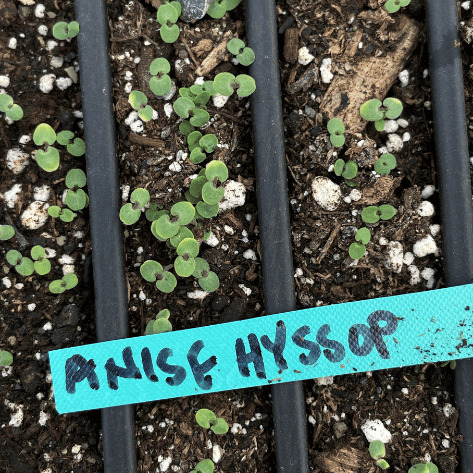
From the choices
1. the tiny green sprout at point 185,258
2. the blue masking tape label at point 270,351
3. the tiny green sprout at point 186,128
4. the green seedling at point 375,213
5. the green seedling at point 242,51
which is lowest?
the blue masking tape label at point 270,351

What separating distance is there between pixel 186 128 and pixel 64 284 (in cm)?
53

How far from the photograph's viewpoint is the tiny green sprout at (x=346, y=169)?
101 cm

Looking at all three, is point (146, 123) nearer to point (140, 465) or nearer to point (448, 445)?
point (140, 465)

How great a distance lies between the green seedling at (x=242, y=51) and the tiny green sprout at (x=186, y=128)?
206mm

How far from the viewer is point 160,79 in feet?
3.20

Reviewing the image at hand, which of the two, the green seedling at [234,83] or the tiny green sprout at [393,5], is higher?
the tiny green sprout at [393,5]

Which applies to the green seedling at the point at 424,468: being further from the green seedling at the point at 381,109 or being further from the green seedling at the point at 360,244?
the green seedling at the point at 381,109

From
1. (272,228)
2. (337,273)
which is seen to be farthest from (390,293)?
(272,228)

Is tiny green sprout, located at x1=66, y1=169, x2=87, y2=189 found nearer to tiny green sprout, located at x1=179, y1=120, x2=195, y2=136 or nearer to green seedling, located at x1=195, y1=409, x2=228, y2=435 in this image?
tiny green sprout, located at x1=179, y1=120, x2=195, y2=136


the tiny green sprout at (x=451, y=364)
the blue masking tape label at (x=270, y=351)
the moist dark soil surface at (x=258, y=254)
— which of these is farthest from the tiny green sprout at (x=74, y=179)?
the tiny green sprout at (x=451, y=364)

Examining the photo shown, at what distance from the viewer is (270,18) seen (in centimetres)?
98

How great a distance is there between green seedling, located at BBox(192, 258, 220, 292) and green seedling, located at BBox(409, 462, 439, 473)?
0.69m

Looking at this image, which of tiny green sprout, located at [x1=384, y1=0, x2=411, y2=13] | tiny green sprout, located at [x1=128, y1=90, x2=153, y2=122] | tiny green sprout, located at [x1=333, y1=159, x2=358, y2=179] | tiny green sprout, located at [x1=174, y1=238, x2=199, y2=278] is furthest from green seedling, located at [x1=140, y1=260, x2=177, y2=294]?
tiny green sprout, located at [x1=384, y1=0, x2=411, y2=13]

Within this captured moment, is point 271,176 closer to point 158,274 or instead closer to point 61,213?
point 158,274
